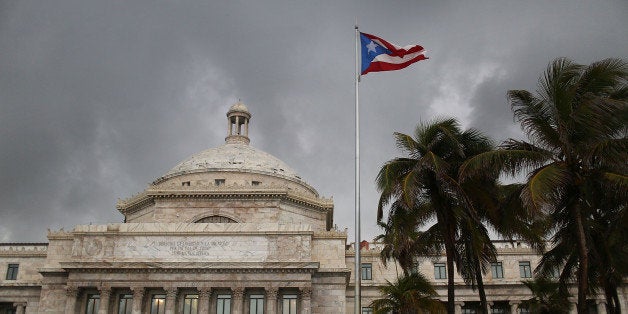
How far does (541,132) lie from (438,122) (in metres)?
5.01

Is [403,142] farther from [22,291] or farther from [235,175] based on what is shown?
[22,291]

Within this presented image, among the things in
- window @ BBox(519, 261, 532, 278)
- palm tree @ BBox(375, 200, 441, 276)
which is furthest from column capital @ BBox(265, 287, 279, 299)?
window @ BBox(519, 261, 532, 278)

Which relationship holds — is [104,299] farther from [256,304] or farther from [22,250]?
[22,250]

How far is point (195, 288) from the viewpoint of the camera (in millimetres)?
47594

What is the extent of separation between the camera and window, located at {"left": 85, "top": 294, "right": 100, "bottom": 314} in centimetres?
4878

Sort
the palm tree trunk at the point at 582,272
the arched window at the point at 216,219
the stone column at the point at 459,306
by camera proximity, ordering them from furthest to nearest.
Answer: the stone column at the point at 459,306, the arched window at the point at 216,219, the palm tree trunk at the point at 582,272

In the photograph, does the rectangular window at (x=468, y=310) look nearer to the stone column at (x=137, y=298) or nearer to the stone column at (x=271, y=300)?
the stone column at (x=271, y=300)

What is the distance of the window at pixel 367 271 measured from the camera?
56469 mm

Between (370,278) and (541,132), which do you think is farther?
(370,278)

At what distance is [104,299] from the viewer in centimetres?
4712

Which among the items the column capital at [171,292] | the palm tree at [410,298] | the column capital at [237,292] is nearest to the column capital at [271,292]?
the column capital at [237,292]

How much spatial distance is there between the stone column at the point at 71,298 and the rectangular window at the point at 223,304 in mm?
10832

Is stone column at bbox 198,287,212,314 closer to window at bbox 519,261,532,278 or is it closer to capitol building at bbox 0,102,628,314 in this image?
capitol building at bbox 0,102,628,314

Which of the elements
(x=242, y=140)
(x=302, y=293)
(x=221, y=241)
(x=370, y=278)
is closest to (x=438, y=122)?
(x=302, y=293)
